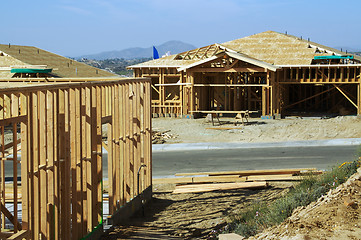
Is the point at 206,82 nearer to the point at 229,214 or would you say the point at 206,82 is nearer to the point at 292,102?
the point at 292,102

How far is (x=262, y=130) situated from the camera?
32.5 metres

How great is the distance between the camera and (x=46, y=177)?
34.8 ft

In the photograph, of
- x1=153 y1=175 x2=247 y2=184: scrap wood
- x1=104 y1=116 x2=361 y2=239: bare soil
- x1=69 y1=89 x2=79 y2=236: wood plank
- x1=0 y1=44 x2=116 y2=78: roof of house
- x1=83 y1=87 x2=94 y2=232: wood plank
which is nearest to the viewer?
x1=104 y1=116 x2=361 y2=239: bare soil

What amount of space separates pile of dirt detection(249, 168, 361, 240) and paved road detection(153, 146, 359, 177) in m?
10.9

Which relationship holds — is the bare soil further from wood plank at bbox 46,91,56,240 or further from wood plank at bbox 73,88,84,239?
wood plank at bbox 46,91,56,240

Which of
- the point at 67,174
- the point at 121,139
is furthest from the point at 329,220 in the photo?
the point at 121,139

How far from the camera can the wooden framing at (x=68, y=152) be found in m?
9.83

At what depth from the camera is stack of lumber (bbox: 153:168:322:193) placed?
1803 cm

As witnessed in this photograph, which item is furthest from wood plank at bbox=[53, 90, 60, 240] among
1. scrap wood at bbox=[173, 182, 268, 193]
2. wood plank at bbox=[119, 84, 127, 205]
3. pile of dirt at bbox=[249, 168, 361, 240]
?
scrap wood at bbox=[173, 182, 268, 193]

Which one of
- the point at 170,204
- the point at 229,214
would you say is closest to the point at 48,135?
the point at 229,214

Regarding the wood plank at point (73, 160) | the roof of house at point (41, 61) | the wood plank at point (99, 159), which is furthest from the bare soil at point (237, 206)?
the roof of house at point (41, 61)

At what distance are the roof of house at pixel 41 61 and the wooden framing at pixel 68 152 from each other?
31.2m

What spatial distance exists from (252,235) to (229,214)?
10.3ft

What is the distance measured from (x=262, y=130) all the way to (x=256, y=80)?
1124cm
